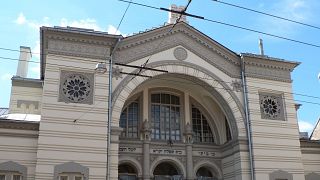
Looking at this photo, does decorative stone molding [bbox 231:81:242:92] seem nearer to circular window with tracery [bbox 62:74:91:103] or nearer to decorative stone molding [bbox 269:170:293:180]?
decorative stone molding [bbox 269:170:293:180]

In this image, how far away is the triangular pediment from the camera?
74.7 ft

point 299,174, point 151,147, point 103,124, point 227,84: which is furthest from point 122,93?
point 299,174

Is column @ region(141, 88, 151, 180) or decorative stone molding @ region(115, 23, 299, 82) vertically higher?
decorative stone molding @ region(115, 23, 299, 82)

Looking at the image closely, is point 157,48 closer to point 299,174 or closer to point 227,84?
point 227,84

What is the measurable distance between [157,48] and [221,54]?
397cm

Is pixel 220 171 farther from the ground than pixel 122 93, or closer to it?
closer to it

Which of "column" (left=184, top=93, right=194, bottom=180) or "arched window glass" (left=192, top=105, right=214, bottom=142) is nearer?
"column" (left=184, top=93, right=194, bottom=180)

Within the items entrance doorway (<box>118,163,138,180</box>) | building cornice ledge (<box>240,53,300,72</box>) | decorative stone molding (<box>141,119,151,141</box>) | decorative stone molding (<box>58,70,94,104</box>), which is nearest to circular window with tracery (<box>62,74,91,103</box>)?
decorative stone molding (<box>58,70,94,104</box>)

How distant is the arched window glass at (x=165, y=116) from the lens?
24.9 m

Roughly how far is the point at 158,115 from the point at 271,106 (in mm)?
6666

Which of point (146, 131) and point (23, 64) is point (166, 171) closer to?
point (146, 131)

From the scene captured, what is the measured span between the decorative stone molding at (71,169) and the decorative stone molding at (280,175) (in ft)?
33.3

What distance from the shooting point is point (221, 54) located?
24.8 meters

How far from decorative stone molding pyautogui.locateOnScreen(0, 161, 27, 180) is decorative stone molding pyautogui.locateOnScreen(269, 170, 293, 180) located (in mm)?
12876
